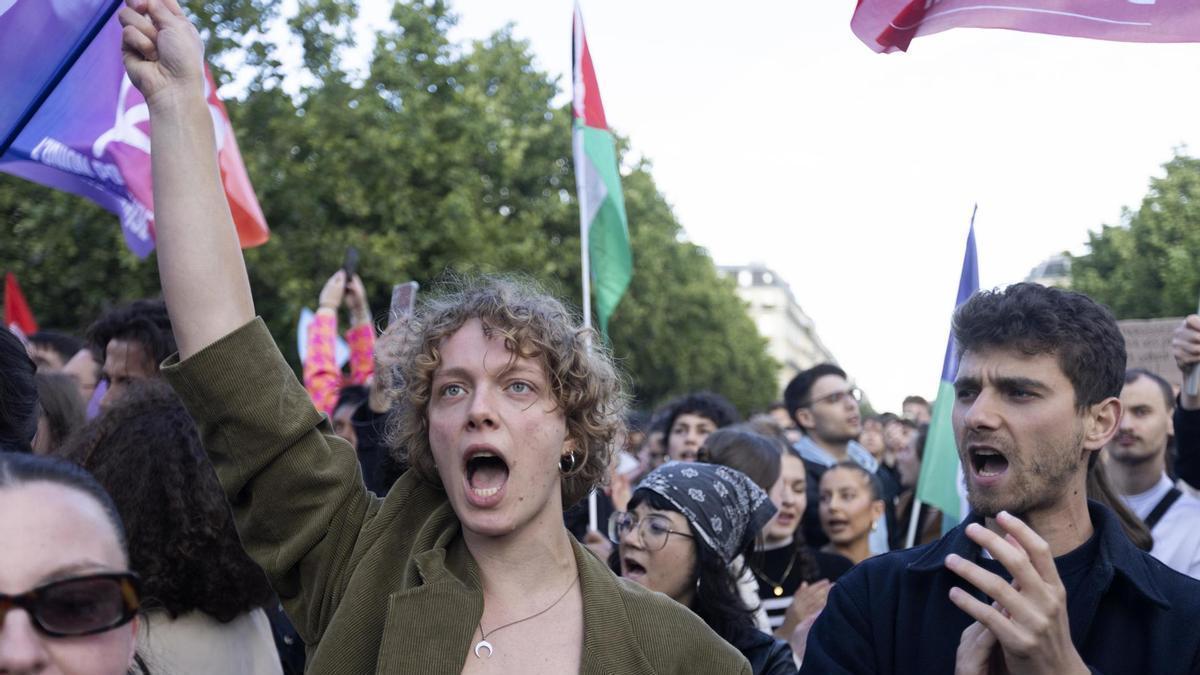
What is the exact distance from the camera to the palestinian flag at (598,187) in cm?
748

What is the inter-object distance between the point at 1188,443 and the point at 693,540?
1.73 metres

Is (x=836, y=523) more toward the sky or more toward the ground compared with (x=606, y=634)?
more toward the ground

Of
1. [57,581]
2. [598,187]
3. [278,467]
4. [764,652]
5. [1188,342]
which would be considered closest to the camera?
[57,581]

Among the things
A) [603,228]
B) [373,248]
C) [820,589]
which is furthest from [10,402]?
[373,248]

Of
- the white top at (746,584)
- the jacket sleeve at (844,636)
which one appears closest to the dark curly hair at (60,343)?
the white top at (746,584)

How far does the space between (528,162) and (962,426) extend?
26850 mm

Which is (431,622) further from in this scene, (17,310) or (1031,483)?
(17,310)

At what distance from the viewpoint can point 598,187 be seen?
755cm

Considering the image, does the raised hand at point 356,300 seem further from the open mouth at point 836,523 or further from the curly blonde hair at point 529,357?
the curly blonde hair at point 529,357

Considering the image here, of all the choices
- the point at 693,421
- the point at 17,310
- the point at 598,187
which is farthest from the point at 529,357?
the point at 17,310

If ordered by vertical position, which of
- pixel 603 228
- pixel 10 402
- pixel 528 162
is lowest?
pixel 10 402

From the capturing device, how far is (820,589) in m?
4.77

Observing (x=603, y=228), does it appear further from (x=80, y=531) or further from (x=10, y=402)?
(x=80, y=531)

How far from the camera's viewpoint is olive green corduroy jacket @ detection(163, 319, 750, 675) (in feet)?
7.94
